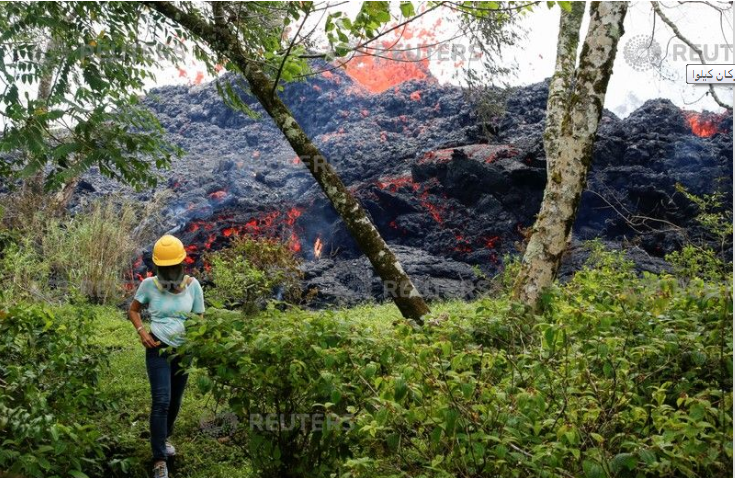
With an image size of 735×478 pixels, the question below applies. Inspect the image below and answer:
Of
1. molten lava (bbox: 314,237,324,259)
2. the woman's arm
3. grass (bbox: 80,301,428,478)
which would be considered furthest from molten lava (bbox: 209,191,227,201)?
the woman's arm

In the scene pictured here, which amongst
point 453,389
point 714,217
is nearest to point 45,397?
point 453,389

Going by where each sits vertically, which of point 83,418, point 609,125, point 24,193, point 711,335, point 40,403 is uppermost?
point 609,125

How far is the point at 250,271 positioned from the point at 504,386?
209 inches

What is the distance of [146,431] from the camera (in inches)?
167

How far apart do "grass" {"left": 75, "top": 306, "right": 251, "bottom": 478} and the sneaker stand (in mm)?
118

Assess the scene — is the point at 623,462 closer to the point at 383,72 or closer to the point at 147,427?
the point at 147,427

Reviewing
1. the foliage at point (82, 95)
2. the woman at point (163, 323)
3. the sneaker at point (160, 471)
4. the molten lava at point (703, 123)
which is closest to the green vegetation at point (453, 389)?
the sneaker at point (160, 471)

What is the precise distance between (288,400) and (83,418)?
1.17 metres

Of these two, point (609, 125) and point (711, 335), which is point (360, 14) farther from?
point (609, 125)

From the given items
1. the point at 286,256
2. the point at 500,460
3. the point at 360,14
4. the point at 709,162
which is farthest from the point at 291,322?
the point at 709,162

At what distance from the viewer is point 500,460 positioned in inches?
77.6

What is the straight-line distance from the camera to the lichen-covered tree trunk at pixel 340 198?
14.3 ft

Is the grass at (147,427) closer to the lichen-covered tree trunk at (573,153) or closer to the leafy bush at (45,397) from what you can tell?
the leafy bush at (45,397)

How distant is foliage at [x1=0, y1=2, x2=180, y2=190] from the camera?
460cm
